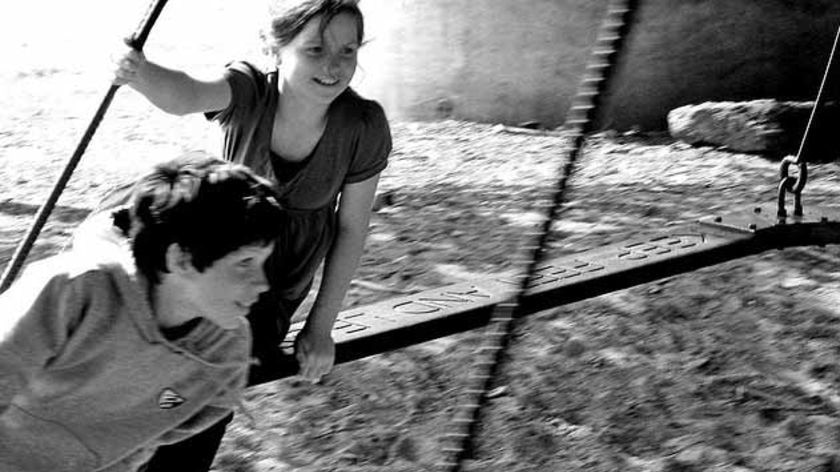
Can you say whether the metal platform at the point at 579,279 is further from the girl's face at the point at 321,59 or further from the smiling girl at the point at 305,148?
the girl's face at the point at 321,59

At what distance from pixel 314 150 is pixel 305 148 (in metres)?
0.02

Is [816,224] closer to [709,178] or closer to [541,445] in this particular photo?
[541,445]

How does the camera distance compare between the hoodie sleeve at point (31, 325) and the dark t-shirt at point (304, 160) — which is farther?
the dark t-shirt at point (304, 160)

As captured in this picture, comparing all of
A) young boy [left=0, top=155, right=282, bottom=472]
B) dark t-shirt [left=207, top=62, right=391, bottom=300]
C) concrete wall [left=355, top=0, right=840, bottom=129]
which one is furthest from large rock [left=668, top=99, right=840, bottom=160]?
young boy [left=0, top=155, right=282, bottom=472]

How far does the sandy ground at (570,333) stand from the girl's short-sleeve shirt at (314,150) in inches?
6.0

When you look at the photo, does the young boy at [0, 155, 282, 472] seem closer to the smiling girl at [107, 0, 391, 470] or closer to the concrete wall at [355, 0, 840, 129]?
the smiling girl at [107, 0, 391, 470]

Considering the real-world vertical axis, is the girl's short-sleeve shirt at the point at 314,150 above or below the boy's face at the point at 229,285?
above

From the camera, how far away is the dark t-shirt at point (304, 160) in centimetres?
251

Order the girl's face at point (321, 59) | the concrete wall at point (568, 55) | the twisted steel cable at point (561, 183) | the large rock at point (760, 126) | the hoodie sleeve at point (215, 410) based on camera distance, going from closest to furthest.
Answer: the twisted steel cable at point (561, 183) < the hoodie sleeve at point (215, 410) < the girl's face at point (321, 59) < the large rock at point (760, 126) < the concrete wall at point (568, 55)

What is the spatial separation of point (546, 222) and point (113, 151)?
494cm

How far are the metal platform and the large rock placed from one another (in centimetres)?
218

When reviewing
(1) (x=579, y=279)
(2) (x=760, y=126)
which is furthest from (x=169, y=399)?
(2) (x=760, y=126)

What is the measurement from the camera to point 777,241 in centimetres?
327

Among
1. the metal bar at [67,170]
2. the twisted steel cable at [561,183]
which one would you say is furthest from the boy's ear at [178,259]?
the twisted steel cable at [561,183]
